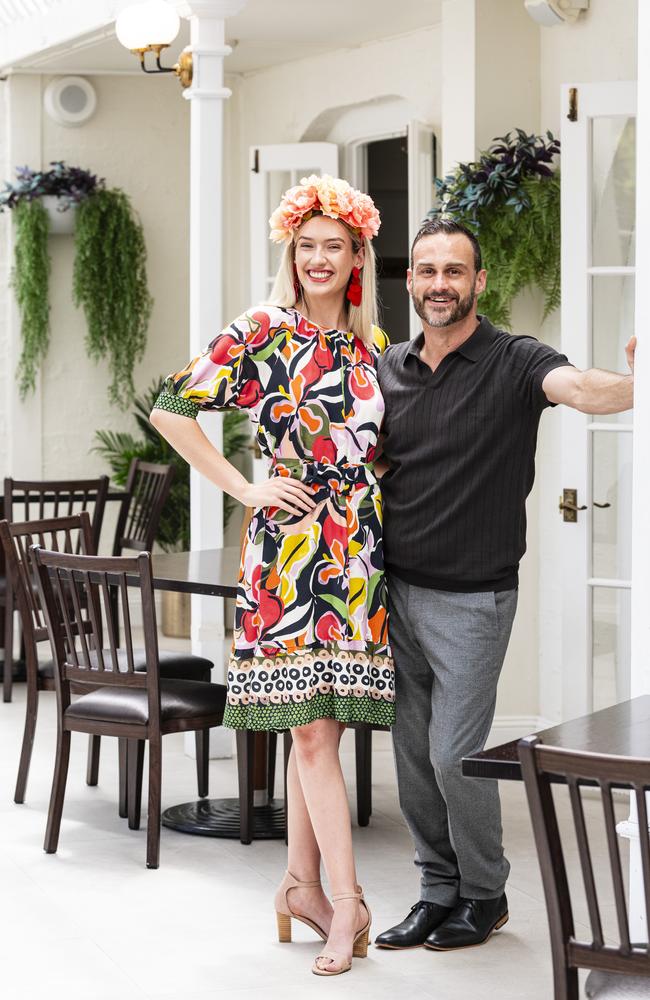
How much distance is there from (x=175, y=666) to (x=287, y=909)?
55.2 inches

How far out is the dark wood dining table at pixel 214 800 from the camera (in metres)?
4.39

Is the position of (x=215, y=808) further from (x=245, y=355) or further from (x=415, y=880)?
(x=245, y=355)

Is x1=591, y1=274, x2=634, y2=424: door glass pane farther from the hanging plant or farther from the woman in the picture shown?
the woman

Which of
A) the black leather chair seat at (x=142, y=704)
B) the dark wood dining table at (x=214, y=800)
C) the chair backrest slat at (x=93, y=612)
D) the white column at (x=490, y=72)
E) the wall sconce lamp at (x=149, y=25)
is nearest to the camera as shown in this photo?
the chair backrest slat at (x=93, y=612)

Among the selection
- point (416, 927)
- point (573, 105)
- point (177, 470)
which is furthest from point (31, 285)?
point (416, 927)

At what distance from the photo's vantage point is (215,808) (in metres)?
4.72

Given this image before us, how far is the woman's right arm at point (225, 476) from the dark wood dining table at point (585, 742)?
3.23ft

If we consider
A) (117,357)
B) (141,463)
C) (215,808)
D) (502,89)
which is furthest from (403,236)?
(215,808)

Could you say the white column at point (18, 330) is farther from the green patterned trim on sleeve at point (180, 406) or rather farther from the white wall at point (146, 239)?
the green patterned trim on sleeve at point (180, 406)

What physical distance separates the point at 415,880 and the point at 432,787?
2.08ft

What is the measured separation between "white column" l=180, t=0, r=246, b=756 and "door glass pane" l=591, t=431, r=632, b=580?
1.34 meters

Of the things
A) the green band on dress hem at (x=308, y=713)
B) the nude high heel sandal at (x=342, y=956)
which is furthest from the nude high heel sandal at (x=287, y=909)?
the green band on dress hem at (x=308, y=713)

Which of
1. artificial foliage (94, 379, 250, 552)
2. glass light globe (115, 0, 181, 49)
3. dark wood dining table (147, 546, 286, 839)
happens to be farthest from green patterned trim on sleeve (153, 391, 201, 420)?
artificial foliage (94, 379, 250, 552)

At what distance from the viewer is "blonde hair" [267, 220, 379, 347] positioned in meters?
3.46
